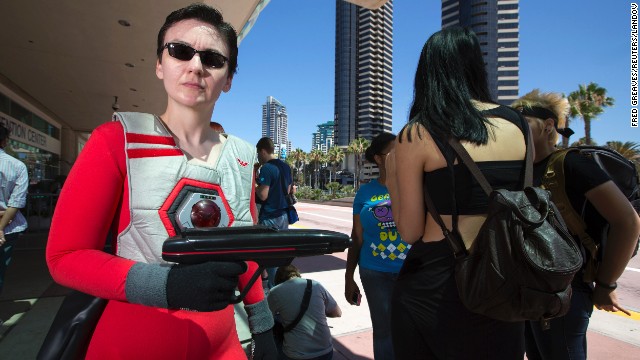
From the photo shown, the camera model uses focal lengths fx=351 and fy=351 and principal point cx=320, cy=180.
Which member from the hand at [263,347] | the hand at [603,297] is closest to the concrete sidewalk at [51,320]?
the hand at [603,297]

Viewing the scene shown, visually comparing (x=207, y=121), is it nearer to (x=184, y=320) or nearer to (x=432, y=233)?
(x=184, y=320)

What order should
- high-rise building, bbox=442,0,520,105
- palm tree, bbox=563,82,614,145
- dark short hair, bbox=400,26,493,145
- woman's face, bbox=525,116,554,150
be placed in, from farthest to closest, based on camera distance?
high-rise building, bbox=442,0,520,105 < palm tree, bbox=563,82,614,145 < woman's face, bbox=525,116,554,150 < dark short hair, bbox=400,26,493,145

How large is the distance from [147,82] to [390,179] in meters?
10.9

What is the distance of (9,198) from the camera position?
3.58 meters

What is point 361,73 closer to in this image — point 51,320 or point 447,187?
point 51,320

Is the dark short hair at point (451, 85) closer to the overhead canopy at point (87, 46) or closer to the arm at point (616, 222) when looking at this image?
the arm at point (616, 222)

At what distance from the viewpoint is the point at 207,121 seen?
130 centimetres

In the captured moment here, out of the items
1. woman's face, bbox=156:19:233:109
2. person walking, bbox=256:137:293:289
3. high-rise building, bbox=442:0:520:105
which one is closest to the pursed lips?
woman's face, bbox=156:19:233:109

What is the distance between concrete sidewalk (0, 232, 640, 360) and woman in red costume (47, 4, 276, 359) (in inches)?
103

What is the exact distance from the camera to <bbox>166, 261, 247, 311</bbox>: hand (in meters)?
0.82

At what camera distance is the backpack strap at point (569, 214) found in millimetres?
1814

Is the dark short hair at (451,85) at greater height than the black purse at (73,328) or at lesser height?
greater

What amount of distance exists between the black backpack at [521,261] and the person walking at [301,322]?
1601 millimetres

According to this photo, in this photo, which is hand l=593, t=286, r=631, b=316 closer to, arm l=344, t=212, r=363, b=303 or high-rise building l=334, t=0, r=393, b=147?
arm l=344, t=212, r=363, b=303
